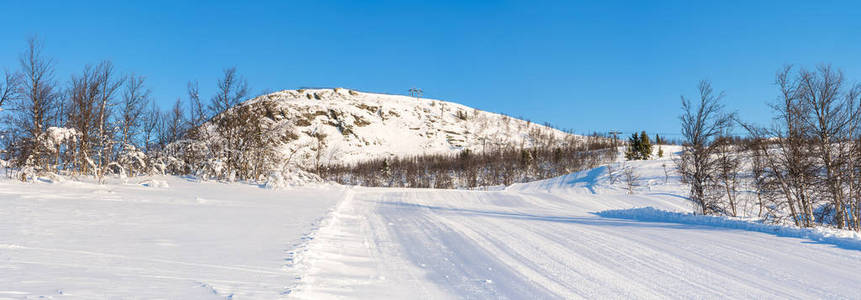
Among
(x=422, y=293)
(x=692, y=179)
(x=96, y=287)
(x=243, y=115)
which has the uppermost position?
(x=243, y=115)

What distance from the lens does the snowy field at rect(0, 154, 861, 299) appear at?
397cm

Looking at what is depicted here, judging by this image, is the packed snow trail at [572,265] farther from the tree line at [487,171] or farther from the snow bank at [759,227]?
the tree line at [487,171]

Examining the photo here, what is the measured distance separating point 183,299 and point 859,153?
69.7 ft

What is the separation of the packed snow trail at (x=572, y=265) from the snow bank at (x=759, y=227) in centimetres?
40

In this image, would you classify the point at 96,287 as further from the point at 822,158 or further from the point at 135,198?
the point at 822,158

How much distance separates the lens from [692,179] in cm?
1959

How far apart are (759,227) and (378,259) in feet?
32.1

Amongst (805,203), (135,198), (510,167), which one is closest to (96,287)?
(135,198)

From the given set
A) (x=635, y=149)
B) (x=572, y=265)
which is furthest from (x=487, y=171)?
(x=572, y=265)

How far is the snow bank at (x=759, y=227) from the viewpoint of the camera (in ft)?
25.1

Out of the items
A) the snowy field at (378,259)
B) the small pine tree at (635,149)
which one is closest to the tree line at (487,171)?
the small pine tree at (635,149)

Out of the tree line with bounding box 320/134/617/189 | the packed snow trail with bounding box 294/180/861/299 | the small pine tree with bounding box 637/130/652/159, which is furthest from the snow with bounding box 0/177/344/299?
the small pine tree with bounding box 637/130/652/159

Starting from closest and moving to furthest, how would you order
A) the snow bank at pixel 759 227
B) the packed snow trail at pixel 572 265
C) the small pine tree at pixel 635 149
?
the packed snow trail at pixel 572 265 → the snow bank at pixel 759 227 → the small pine tree at pixel 635 149

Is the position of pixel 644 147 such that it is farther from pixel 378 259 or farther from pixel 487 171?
pixel 378 259
